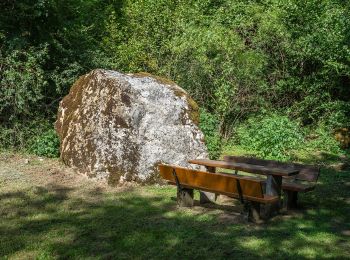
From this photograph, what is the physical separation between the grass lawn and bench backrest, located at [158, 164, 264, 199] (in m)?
0.43

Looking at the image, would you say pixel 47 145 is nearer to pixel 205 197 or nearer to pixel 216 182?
pixel 205 197

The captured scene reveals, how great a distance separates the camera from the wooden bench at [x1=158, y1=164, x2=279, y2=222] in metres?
6.19

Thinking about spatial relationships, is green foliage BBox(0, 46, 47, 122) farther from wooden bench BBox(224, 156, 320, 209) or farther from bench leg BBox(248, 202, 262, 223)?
bench leg BBox(248, 202, 262, 223)

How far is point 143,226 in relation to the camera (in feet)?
20.6

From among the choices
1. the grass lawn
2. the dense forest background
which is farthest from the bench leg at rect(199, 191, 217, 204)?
the dense forest background

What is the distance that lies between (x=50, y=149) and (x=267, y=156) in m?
5.24

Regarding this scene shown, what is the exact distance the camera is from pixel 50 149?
10.6m

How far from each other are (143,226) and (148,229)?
150 mm

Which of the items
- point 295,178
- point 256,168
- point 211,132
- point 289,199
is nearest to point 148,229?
point 256,168

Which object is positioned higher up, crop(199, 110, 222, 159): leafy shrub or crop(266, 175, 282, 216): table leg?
crop(199, 110, 222, 159): leafy shrub

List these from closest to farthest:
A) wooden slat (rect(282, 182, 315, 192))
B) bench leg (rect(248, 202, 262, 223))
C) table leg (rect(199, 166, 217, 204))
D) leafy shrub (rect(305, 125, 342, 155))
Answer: bench leg (rect(248, 202, 262, 223)), wooden slat (rect(282, 182, 315, 192)), table leg (rect(199, 166, 217, 204)), leafy shrub (rect(305, 125, 342, 155))

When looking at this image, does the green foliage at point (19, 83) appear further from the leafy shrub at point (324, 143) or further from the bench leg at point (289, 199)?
the leafy shrub at point (324, 143)

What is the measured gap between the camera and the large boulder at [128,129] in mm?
8648

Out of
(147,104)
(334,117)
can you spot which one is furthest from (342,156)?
(147,104)
